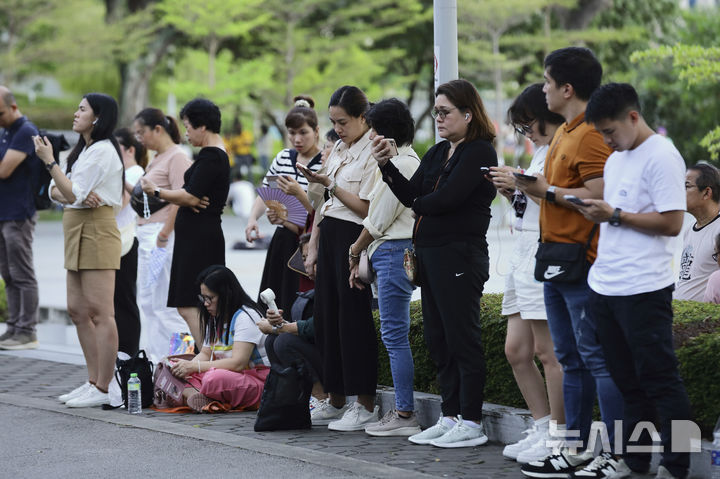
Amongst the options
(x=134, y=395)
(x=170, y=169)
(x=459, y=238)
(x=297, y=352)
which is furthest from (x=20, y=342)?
(x=459, y=238)

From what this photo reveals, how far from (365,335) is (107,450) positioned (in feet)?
5.44

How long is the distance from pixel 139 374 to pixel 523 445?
289 cm

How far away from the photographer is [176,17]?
1310 inches

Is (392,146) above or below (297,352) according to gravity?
above

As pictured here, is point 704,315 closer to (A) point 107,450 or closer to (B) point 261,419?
(B) point 261,419

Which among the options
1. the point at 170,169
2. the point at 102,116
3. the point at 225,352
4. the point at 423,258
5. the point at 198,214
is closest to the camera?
the point at 423,258

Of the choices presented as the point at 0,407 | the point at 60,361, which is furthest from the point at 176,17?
the point at 0,407

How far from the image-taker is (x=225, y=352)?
26.1 ft

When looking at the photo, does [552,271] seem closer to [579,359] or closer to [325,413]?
[579,359]

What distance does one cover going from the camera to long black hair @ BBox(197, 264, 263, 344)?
787cm

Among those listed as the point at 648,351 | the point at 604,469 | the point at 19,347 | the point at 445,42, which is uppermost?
the point at 445,42

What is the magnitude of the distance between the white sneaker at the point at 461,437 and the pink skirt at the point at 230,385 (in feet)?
5.68

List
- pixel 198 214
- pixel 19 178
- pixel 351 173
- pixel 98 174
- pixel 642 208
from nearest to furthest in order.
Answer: pixel 642 208 < pixel 351 173 < pixel 98 174 < pixel 198 214 < pixel 19 178

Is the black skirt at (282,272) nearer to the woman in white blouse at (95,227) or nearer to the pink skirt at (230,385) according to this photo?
the pink skirt at (230,385)
